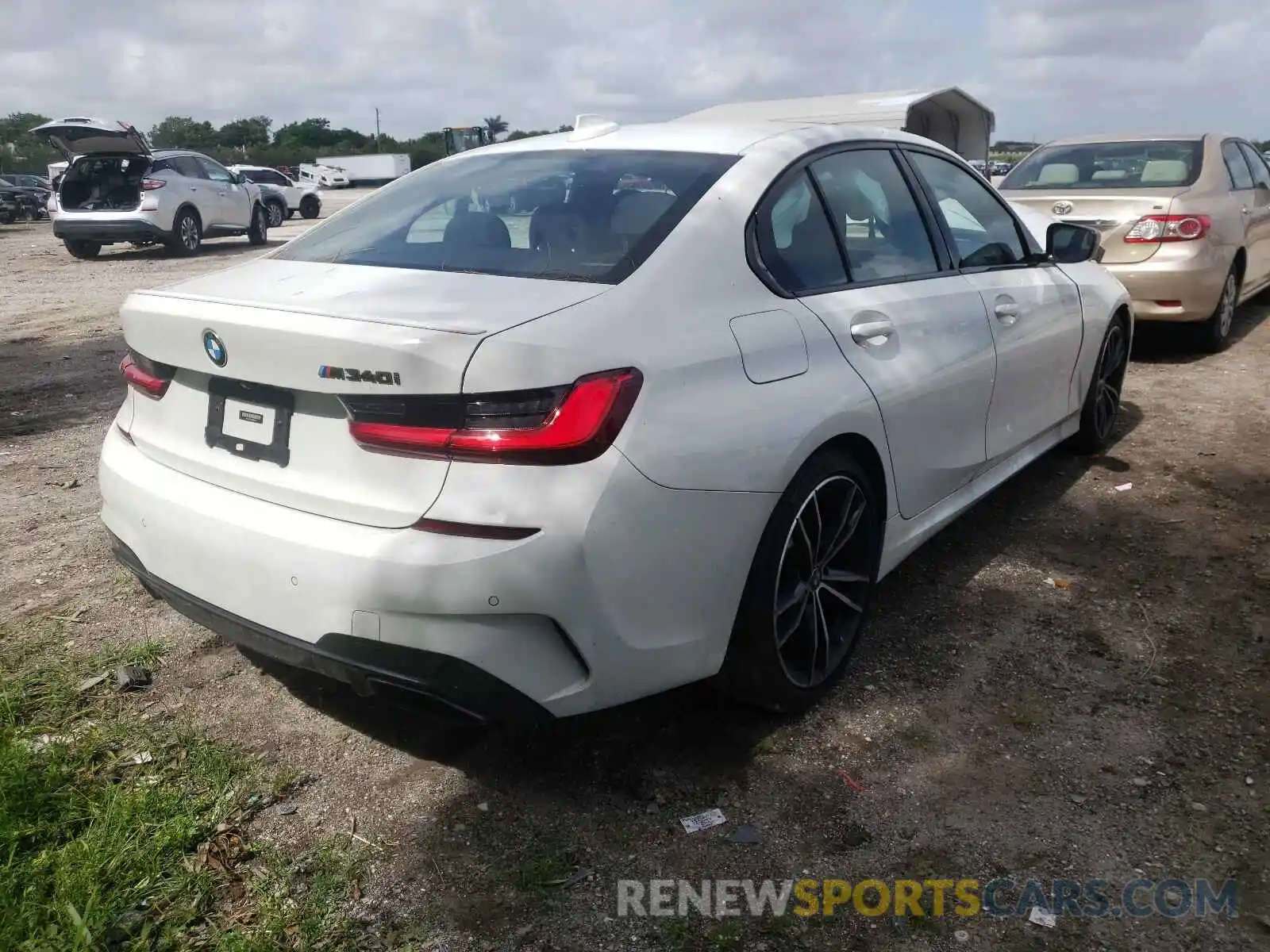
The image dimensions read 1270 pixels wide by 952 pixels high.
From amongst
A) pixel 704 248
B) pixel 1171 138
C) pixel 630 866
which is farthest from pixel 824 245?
pixel 1171 138

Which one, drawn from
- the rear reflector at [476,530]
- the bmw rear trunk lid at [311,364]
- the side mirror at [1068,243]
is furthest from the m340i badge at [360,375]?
the side mirror at [1068,243]

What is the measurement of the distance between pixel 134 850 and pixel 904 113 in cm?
1235

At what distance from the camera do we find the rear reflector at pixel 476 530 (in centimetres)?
202

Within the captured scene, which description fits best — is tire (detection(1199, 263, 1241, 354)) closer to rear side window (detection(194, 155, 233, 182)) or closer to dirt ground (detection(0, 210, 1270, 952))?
dirt ground (detection(0, 210, 1270, 952))

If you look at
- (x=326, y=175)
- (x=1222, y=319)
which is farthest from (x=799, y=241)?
(x=326, y=175)

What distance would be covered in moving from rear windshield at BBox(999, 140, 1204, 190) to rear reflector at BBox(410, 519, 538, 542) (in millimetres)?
6745

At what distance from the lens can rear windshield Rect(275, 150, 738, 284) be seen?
2529mm

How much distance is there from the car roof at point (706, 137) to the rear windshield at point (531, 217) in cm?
7

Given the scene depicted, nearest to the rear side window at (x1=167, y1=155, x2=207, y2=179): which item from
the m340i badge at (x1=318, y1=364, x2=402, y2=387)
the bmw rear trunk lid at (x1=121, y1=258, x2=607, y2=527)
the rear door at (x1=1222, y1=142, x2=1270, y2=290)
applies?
the rear door at (x1=1222, y1=142, x2=1270, y2=290)

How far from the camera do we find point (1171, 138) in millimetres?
7719

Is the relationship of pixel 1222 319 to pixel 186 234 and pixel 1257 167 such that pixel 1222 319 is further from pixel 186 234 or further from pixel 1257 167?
pixel 186 234

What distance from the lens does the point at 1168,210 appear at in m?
6.85

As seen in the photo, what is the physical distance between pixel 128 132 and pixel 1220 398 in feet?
46.1

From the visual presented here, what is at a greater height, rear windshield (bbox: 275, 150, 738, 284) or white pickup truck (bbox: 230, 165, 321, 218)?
rear windshield (bbox: 275, 150, 738, 284)
